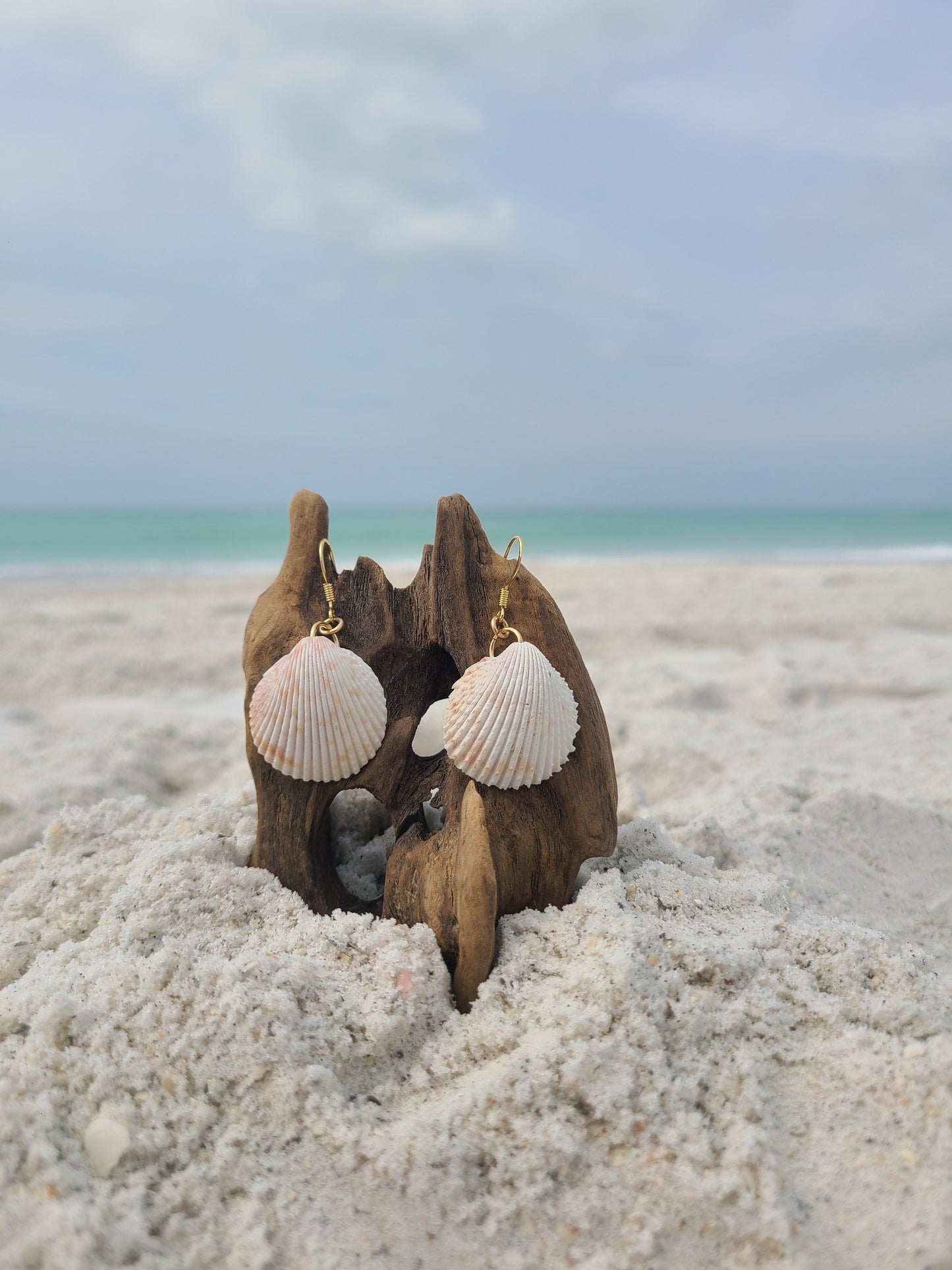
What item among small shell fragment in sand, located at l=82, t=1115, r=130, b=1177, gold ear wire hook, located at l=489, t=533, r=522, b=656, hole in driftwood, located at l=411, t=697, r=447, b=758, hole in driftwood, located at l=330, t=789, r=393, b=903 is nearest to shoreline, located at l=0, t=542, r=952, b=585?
hole in driftwood, located at l=411, t=697, r=447, b=758

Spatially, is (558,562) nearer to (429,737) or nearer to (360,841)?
(429,737)

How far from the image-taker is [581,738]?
186cm

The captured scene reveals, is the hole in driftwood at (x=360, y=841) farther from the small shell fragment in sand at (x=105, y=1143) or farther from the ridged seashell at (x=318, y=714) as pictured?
the small shell fragment in sand at (x=105, y=1143)

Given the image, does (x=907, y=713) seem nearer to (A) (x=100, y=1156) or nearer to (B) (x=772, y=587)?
(A) (x=100, y=1156)

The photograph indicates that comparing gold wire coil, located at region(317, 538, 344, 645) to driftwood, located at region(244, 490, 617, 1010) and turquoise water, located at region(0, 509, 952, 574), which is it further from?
turquoise water, located at region(0, 509, 952, 574)

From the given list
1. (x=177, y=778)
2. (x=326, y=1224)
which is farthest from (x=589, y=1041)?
(x=177, y=778)

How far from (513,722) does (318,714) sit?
0.50 m

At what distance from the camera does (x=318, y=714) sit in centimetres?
187

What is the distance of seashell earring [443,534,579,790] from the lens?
1743 mm

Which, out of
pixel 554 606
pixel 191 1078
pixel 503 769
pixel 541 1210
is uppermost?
pixel 554 606

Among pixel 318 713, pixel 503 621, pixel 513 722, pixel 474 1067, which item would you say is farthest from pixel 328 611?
pixel 474 1067

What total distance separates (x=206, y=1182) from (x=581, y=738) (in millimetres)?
1142

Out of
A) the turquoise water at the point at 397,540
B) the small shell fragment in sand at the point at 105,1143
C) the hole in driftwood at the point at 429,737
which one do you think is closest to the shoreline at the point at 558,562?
the turquoise water at the point at 397,540

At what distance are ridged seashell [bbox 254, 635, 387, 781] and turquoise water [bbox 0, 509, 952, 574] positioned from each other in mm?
13980
